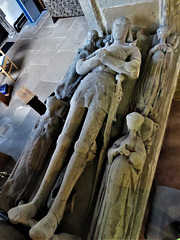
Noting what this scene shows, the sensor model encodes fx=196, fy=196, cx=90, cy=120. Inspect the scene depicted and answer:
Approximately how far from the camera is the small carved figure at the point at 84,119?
1.99 metres

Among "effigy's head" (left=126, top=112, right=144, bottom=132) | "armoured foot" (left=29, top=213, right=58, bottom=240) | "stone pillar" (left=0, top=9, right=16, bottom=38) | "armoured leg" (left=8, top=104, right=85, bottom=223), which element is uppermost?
"stone pillar" (left=0, top=9, right=16, bottom=38)

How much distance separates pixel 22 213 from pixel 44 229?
0.32 metres

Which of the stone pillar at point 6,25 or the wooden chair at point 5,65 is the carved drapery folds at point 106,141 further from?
the stone pillar at point 6,25

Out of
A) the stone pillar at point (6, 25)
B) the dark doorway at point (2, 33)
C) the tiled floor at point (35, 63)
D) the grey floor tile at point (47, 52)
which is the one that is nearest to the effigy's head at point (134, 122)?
the tiled floor at point (35, 63)

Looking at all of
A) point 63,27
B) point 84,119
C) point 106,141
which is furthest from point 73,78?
point 63,27

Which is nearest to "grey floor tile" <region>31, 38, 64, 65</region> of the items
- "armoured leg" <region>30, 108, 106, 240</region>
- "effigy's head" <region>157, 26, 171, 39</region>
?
"effigy's head" <region>157, 26, 171, 39</region>

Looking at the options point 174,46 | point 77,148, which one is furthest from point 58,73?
point 77,148

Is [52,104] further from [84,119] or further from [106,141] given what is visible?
[106,141]

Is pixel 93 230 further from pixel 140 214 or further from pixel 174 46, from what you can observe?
pixel 174 46

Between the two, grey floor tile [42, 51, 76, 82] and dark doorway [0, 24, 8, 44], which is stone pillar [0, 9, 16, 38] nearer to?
dark doorway [0, 24, 8, 44]

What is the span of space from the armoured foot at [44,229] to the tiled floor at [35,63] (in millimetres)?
2255

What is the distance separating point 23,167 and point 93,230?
4.03ft

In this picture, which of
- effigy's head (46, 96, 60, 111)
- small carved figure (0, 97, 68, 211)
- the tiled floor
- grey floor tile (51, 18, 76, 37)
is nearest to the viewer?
small carved figure (0, 97, 68, 211)

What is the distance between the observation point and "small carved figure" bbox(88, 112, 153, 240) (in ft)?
6.24
